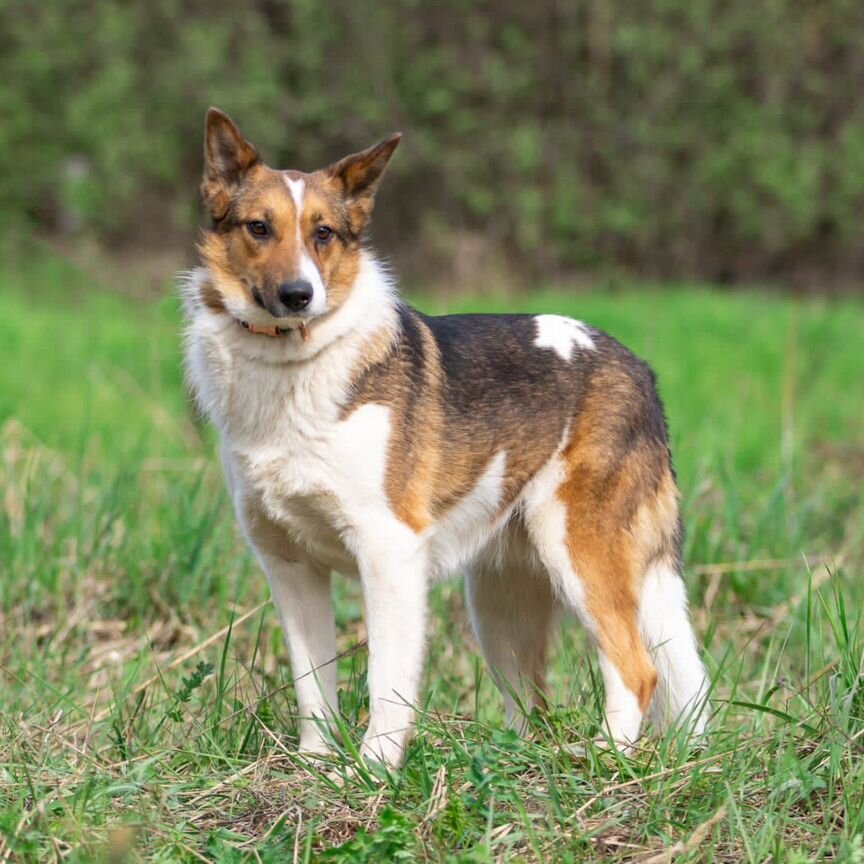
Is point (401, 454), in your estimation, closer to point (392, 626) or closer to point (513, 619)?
point (392, 626)

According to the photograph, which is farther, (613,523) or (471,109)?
(471,109)

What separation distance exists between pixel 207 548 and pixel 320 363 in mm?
1558

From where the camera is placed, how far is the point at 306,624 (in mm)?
3914

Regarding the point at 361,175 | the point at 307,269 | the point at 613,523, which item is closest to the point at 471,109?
the point at 361,175

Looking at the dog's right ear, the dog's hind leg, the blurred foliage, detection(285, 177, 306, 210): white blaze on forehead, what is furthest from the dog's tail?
the blurred foliage

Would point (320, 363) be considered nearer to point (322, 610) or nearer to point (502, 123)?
point (322, 610)

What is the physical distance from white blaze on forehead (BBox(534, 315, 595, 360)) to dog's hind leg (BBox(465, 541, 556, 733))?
0.72 meters

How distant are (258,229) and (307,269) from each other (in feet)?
0.73

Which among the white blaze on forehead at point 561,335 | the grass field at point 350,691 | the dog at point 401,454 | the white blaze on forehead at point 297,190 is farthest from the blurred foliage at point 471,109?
the white blaze on forehead at point 297,190

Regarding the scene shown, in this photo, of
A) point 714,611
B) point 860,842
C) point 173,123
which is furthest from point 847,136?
point 860,842

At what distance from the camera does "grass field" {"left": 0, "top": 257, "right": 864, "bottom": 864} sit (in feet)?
9.64

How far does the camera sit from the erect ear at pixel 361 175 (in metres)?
3.91

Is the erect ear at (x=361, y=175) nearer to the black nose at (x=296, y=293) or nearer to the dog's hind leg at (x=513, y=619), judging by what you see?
the black nose at (x=296, y=293)

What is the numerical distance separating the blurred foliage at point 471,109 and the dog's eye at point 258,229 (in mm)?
12556
